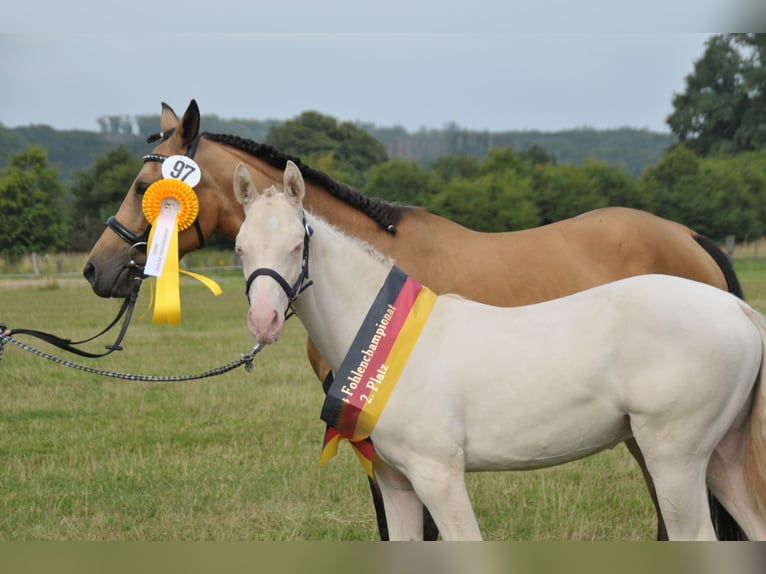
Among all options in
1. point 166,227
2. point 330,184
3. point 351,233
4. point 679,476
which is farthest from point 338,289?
point 679,476

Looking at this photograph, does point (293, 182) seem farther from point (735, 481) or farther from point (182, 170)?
point (735, 481)

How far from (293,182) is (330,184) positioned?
1086 millimetres

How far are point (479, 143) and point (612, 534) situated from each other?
74.1 m

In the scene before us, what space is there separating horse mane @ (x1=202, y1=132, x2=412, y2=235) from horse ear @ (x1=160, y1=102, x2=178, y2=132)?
0.30 meters

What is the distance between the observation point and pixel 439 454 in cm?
283

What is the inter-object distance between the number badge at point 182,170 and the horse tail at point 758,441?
2.67 m

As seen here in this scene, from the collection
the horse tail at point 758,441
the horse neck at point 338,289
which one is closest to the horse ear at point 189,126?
the horse neck at point 338,289

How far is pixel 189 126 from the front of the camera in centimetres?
414

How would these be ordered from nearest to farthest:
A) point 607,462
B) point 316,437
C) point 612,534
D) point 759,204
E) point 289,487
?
point 612,534
point 289,487
point 607,462
point 316,437
point 759,204

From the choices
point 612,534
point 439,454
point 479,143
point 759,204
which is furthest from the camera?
point 479,143

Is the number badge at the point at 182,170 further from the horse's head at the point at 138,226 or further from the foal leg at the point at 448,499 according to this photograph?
the foal leg at the point at 448,499

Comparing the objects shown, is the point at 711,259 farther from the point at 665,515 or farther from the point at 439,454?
the point at 439,454

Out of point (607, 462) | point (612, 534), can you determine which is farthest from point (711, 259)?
point (607, 462)

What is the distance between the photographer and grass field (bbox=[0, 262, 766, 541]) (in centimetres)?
488
